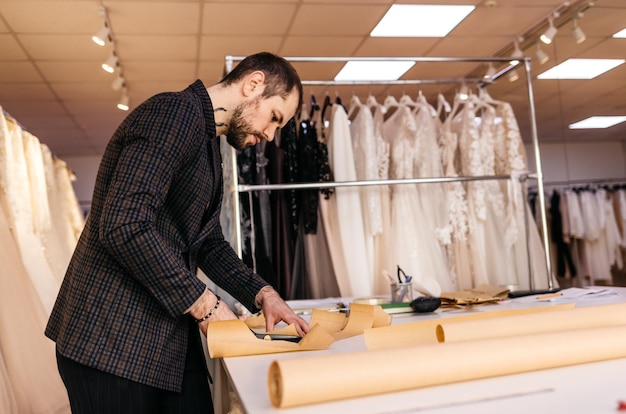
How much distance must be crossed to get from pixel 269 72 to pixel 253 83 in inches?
2.0

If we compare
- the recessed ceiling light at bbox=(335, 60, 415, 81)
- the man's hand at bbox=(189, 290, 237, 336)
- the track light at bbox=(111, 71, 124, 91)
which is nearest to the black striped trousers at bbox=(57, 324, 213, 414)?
the man's hand at bbox=(189, 290, 237, 336)

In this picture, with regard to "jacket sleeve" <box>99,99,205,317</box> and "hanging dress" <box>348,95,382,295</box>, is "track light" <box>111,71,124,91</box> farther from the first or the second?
"jacket sleeve" <box>99,99,205,317</box>

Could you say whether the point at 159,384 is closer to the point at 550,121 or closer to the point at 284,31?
the point at 550,121

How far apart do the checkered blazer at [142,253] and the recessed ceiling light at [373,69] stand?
415 cm

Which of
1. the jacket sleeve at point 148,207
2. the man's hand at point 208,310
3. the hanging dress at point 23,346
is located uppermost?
the jacket sleeve at point 148,207

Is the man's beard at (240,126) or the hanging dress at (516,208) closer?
the man's beard at (240,126)

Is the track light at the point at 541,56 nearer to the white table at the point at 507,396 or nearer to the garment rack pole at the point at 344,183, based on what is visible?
the garment rack pole at the point at 344,183

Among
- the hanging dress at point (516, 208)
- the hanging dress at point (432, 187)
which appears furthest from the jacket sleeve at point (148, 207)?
the hanging dress at point (516, 208)

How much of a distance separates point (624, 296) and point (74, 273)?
1.83 metres

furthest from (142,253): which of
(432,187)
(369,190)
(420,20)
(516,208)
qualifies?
(420,20)

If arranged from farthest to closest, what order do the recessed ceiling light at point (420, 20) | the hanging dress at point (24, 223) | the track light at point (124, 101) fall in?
1. the track light at point (124, 101)
2. the recessed ceiling light at point (420, 20)
3. the hanging dress at point (24, 223)

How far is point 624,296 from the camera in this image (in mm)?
2121

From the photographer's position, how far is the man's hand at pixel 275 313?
4.63 feet

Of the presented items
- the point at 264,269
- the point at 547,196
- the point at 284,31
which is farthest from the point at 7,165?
the point at 547,196
